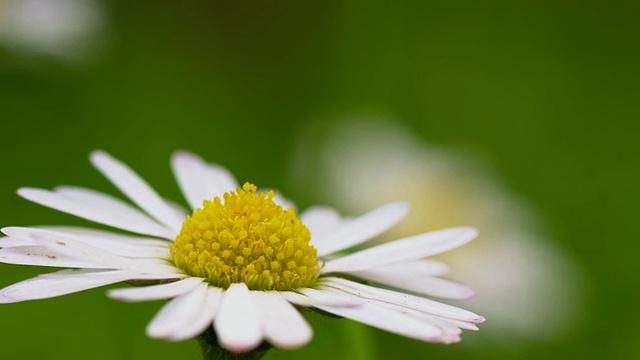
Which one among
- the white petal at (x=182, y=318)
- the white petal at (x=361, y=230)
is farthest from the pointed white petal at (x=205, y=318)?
the white petal at (x=361, y=230)

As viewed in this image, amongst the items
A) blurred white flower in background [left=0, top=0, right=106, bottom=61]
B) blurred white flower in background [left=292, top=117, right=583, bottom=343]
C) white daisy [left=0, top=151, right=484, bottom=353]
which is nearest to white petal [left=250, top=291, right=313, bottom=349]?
white daisy [left=0, top=151, right=484, bottom=353]

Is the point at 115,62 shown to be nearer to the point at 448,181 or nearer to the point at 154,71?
the point at 154,71

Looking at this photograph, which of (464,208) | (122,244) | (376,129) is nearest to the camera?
(122,244)

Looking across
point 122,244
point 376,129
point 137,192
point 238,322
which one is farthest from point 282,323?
point 376,129

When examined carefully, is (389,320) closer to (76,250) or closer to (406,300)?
(406,300)

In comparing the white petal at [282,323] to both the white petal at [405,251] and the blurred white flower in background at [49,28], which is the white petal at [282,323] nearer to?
the white petal at [405,251]

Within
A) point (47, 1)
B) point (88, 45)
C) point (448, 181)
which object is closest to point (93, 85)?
point (88, 45)

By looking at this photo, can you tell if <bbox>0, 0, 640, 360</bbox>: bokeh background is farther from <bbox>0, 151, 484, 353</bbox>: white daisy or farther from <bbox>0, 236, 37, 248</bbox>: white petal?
<bbox>0, 236, 37, 248</bbox>: white petal
